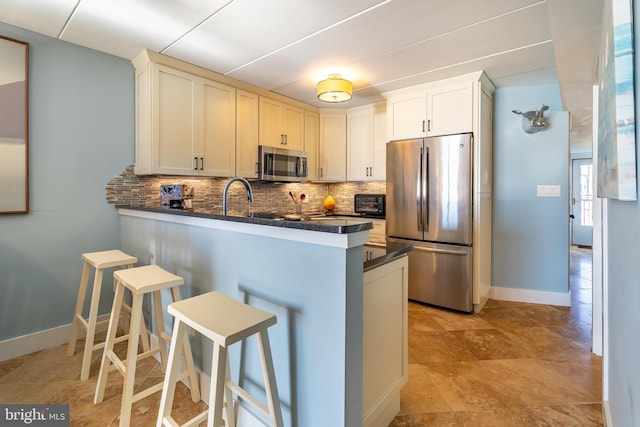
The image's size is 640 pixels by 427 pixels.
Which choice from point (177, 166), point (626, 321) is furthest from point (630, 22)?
point (177, 166)

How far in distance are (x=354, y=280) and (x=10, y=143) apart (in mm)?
2592

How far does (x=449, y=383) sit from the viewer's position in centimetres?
195

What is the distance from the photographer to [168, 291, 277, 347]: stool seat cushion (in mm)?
1070

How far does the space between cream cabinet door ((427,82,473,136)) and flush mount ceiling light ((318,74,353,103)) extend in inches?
37.5

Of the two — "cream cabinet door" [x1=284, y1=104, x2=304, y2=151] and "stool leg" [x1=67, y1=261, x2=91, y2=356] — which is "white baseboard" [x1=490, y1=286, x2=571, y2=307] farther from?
"stool leg" [x1=67, y1=261, x2=91, y2=356]

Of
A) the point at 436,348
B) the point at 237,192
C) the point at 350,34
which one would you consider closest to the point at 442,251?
the point at 436,348

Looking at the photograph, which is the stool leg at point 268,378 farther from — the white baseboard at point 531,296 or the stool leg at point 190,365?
the white baseboard at point 531,296

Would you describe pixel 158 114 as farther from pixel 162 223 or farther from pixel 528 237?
pixel 528 237

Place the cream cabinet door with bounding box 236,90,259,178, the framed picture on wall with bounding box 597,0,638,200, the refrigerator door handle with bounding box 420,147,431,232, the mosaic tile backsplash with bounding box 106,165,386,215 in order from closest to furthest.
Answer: the framed picture on wall with bounding box 597,0,638,200 < the mosaic tile backsplash with bounding box 106,165,386,215 < the refrigerator door handle with bounding box 420,147,431,232 < the cream cabinet door with bounding box 236,90,259,178

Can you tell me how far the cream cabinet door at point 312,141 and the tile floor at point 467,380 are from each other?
2.42 meters

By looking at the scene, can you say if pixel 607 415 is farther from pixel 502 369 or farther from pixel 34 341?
pixel 34 341

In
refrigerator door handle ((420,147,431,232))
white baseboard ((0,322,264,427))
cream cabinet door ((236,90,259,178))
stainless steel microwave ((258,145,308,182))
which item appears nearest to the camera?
white baseboard ((0,322,264,427))

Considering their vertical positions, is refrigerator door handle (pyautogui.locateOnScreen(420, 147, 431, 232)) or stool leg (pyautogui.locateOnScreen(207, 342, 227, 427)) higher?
refrigerator door handle (pyautogui.locateOnScreen(420, 147, 431, 232))

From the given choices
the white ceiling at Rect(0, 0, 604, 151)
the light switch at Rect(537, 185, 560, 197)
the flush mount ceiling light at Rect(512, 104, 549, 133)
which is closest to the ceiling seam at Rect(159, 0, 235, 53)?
the white ceiling at Rect(0, 0, 604, 151)
